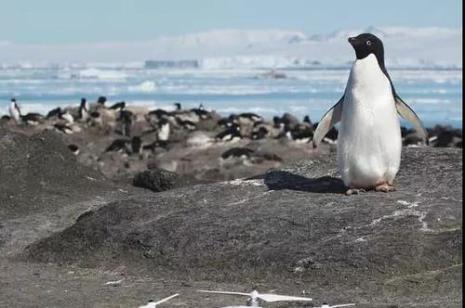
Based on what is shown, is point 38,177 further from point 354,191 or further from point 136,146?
point 136,146

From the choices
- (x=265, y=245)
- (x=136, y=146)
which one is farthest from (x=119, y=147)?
(x=265, y=245)

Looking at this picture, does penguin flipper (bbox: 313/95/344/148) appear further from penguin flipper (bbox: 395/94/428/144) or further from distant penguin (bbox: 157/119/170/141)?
distant penguin (bbox: 157/119/170/141)

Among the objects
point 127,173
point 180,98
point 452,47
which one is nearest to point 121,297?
point 127,173

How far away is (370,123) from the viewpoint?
26.7 ft

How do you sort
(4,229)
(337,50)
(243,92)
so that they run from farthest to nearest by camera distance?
(337,50) < (243,92) < (4,229)

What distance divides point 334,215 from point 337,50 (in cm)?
12882

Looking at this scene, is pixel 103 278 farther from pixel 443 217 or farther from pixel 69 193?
pixel 69 193

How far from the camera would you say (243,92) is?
5991 cm

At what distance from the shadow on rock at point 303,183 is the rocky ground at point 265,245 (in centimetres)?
1

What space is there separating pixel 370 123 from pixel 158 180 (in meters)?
5.25

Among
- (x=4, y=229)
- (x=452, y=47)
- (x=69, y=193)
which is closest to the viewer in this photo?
(x=4, y=229)

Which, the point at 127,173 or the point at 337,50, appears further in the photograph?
the point at 337,50

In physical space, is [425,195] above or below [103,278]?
above

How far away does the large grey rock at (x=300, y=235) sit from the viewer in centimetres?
712
